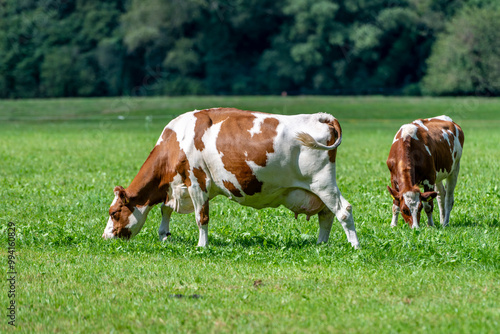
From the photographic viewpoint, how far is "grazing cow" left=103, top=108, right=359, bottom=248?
30.2 ft

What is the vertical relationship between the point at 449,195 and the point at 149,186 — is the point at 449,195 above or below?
below

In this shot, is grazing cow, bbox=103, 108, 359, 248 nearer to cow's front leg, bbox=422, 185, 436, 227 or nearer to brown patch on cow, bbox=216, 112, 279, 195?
brown patch on cow, bbox=216, 112, 279, 195

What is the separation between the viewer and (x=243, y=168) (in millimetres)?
9375

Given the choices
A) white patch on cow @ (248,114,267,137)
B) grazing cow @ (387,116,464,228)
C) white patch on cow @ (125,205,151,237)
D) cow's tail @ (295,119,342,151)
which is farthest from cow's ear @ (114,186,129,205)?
grazing cow @ (387,116,464,228)

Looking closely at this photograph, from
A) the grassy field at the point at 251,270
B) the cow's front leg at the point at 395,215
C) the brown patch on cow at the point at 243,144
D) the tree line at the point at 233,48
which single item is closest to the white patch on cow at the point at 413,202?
the grassy field at the point at 251,270

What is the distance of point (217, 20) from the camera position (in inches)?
3317

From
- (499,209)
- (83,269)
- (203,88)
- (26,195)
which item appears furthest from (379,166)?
(203,88)

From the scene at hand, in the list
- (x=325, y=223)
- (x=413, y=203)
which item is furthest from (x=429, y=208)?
(x=325, y=223)

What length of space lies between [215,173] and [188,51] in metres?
73.6

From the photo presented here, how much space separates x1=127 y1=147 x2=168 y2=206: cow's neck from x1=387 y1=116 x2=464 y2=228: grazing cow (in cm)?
357

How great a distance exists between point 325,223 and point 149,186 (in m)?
2.52

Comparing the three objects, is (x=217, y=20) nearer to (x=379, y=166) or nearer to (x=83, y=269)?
(x=379, y=166)

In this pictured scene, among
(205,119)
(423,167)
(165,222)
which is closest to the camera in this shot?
(205,119)

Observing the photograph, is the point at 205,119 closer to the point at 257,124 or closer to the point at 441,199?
the point at 257,124
